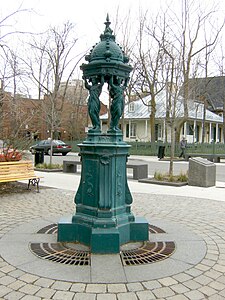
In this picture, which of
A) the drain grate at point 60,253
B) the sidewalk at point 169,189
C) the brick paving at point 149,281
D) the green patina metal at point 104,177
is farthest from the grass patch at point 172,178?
the drain grate at point 60,253

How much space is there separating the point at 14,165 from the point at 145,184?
15.5ft

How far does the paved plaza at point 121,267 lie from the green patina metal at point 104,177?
1.10ft

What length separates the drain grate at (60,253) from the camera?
13.0ft

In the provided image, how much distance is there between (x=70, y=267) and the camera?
3770 millimetres

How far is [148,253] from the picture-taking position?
4.27m

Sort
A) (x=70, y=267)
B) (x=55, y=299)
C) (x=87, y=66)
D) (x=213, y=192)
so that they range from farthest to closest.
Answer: (x=213, y=192), (x=87, y=66), (x=70, y=267), (x=55, y=299)

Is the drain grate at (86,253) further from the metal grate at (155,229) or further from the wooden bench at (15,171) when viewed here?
the wooden bench at (15,171)

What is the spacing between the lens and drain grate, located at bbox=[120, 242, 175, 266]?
13.1 feet

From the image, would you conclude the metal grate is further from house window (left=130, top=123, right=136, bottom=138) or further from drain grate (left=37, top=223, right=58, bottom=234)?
house window (left=130, top=123, right=136, bottom=138)

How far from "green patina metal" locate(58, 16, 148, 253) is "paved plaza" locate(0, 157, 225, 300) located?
1.10 feet

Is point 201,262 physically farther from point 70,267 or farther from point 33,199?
point 33,199

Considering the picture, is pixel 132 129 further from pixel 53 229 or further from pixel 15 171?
pixel 53 229

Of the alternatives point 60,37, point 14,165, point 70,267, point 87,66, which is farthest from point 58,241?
point 60,37

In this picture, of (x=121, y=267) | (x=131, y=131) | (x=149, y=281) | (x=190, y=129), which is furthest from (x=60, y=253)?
(x=190, y=129)
